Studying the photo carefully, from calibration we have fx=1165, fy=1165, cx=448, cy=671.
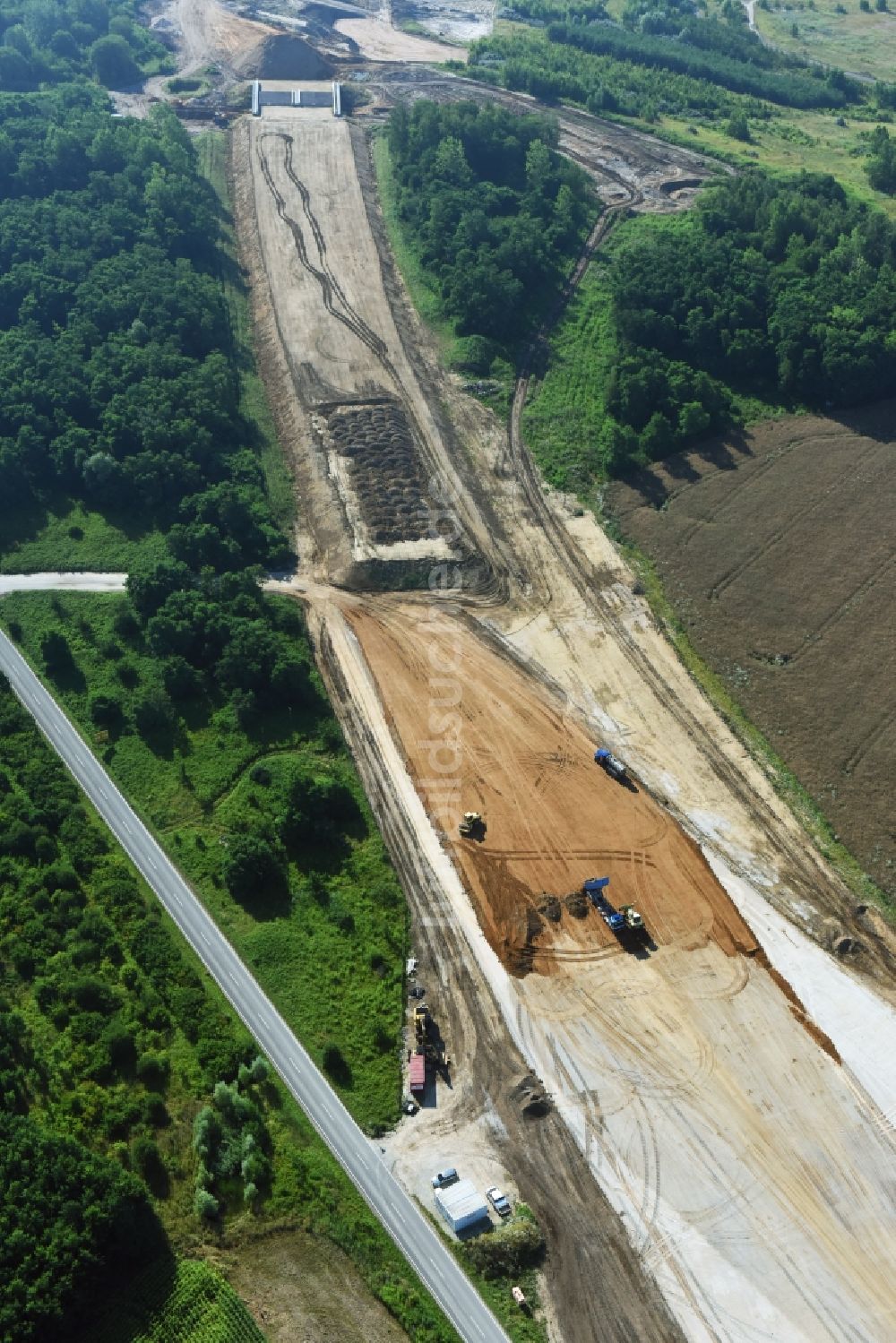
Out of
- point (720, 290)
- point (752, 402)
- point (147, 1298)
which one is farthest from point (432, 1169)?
point (720, 290)

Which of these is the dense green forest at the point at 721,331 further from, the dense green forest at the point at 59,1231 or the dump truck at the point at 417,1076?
the dense green forest at the point at 59,1231

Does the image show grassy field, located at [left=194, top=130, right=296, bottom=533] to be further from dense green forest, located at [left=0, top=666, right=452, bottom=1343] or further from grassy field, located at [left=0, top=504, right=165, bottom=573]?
dense green forest, located at [left=0, top=666, right=452, bottom=1343]

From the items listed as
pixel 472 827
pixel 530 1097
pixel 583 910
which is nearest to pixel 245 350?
pixel 472 827

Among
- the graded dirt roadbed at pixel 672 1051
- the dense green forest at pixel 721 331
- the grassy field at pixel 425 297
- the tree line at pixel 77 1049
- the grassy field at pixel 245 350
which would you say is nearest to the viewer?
the tree line at pixel 77 1049

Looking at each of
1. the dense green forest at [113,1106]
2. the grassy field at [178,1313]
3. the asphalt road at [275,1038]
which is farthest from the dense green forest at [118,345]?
the grassy field at [178,1313]

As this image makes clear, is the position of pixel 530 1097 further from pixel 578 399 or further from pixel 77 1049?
pixel 578 399

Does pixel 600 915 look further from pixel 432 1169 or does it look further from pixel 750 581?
pixel 750 581
